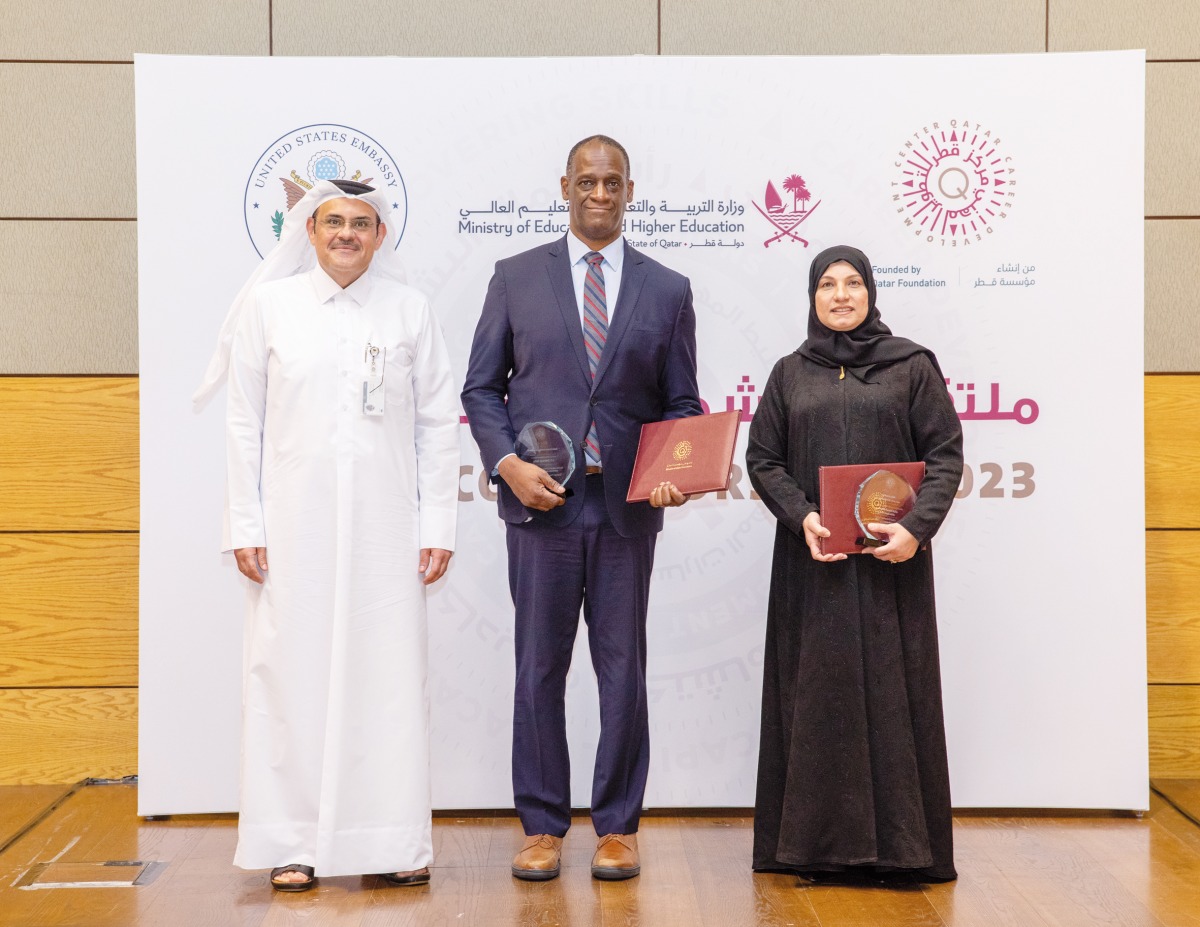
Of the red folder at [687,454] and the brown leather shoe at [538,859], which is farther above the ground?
the red folder at [687,454]

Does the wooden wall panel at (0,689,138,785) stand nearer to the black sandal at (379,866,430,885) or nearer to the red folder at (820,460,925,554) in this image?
the black sandal at (379,866,430,885)

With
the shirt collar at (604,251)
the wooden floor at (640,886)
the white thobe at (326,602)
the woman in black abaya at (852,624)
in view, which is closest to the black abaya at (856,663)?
the woman in black abaya at (852,624)

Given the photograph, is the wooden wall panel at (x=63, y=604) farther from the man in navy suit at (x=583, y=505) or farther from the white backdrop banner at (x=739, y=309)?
the man in navy suit at (x=583, y=505)

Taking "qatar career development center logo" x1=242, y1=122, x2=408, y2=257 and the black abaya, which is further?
"qatar career development center logo" x1=242, y1=122, x2=408, y2=257

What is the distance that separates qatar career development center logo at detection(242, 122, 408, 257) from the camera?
3742 millimetres

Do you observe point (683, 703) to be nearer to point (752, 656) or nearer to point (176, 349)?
point (752, 656)

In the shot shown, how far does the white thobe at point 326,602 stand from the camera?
297 cm

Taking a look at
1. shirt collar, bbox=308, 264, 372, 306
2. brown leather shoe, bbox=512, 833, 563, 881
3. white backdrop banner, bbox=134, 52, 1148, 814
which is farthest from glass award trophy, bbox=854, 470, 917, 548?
shirt collar, bbox=308, 264, 372, 306

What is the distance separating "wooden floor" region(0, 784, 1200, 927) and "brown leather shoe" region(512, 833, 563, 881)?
1.3 inches

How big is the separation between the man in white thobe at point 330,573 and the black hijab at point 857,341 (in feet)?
3.60

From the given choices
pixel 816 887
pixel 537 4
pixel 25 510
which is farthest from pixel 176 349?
pixel 816 887

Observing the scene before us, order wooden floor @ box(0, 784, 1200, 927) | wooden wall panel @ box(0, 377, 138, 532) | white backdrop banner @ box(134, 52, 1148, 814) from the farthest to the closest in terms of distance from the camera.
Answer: wooden wall panel @ box(0, 377, 138, 532) → white backdrop banner @ box(134, 52, 1148, 814) → wooden floor @ box(0, 784, 1200, 927)

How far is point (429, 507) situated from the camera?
122 inches

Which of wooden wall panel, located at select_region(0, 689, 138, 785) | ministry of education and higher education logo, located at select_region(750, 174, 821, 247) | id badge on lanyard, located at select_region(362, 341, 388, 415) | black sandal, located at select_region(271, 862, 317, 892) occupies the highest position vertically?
ministry of education and higher education logo, located at select_region(750, 174, 821, 247)
